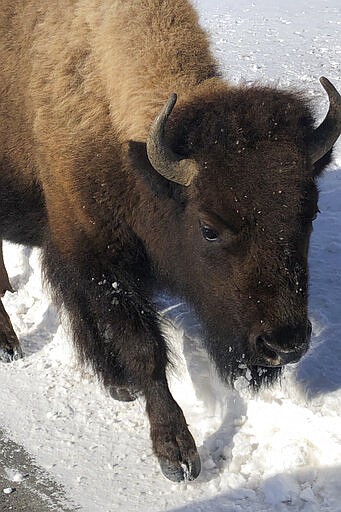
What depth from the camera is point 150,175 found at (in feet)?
12.3

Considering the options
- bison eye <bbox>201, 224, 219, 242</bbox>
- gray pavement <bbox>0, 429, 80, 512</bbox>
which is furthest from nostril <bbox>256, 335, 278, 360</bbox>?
gray pavement <bbox>0, 429, 80, 512</bbox>

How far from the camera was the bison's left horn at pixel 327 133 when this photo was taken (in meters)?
3.61

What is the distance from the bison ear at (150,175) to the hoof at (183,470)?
4.53ft

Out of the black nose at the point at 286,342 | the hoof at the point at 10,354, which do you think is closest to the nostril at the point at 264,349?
the black nose at the point at 286,342

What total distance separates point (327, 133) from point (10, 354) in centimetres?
282

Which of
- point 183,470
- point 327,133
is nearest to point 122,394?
point 183,470

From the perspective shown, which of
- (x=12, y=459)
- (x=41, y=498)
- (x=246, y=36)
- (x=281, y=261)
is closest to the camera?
(x=281, y=261)

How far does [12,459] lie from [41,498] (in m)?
0.41

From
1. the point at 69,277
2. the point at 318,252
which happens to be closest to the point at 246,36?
the point at 318,252

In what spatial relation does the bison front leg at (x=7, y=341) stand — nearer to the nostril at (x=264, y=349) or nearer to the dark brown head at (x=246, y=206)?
the dark brown head at (x=246, y=206)

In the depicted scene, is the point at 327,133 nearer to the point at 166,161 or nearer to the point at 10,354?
the point at 166,161

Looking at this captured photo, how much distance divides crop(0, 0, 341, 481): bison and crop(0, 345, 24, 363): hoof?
2.69ft

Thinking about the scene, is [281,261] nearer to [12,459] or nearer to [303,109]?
[303,109]

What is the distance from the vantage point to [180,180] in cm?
361
